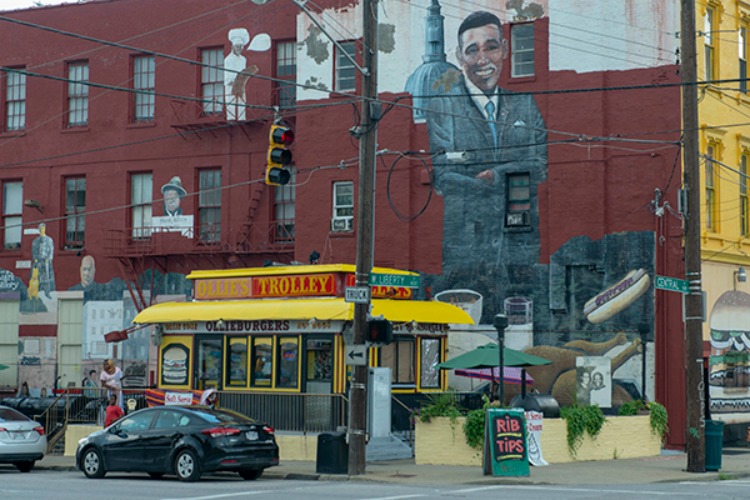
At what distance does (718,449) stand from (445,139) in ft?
40.4

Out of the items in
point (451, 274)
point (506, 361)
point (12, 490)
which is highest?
point (451, 274)

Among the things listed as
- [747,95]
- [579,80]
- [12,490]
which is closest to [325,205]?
[579,80]

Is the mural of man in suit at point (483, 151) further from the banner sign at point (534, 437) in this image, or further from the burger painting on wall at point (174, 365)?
the burger painting on wall at point (174, 365)

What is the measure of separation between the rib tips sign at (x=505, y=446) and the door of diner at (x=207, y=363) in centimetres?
948

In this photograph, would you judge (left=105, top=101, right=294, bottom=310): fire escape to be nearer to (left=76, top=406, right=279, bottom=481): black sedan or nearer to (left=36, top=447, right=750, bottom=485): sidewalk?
(left=36, top=447, right=750, bottom=485): sidewalk

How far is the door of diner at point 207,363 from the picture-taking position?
97.9 ft

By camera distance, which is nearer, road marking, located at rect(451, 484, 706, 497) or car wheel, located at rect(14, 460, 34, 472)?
road marking, located at rect(451, 484, 706, 497)

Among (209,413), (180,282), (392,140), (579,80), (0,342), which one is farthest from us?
(0,342)

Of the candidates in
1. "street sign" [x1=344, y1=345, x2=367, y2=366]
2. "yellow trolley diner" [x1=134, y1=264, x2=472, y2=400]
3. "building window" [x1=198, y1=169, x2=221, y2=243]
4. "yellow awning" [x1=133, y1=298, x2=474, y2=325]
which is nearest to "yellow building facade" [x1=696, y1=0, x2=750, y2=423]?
"yellow awning" [x1=133, y1=298, x2=474, y2=325]

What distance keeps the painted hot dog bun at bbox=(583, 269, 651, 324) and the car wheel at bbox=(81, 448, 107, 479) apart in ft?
43.1

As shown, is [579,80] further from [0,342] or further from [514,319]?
[0,342]

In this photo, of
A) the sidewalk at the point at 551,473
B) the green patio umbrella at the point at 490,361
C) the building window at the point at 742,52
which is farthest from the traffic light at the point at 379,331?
the building window at the point at 742,52

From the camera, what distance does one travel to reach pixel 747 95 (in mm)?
33750

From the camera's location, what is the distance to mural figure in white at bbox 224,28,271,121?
36250 mm
